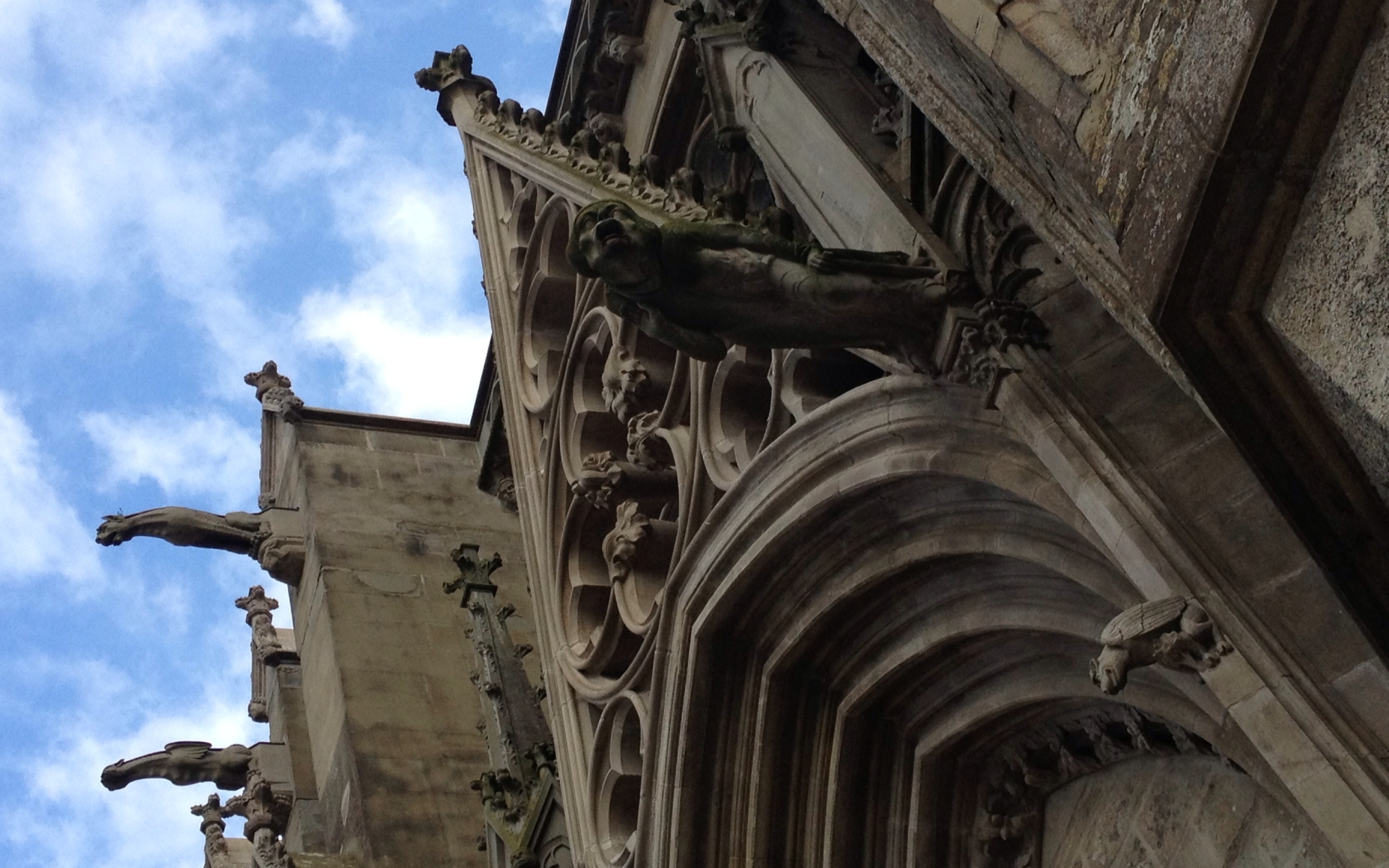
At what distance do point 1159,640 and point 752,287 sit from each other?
1.95m

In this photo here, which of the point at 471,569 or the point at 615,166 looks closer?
the point at 615,166

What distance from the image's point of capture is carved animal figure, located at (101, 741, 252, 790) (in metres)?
12.2

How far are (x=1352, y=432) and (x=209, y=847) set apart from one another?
35.8ft

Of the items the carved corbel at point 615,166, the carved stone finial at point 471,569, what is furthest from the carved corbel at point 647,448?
the carved stone finial at point 471,569

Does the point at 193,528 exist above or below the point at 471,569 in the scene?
above

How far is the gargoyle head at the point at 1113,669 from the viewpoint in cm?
426

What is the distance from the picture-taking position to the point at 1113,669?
427cm

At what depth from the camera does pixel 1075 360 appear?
5.10m

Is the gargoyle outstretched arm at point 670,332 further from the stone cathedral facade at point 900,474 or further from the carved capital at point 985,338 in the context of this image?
the carved capital at point 985,338

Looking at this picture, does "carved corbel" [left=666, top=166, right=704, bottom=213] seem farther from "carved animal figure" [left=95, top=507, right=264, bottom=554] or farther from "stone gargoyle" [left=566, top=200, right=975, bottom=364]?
"carved animal figure" [left=95, top=507, right=264, bottom=554]

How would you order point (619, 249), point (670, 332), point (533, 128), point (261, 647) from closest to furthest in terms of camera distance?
point (619, 249) < point (670, 332) < point (533, 128) < point (261, 647)

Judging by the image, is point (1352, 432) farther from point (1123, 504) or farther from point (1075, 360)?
point (1075, 360)

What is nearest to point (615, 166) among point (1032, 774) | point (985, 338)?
point (1032, 774)

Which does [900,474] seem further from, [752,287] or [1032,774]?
[1032,774]
